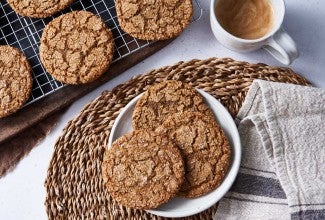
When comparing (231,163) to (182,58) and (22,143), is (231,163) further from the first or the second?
(22,143)

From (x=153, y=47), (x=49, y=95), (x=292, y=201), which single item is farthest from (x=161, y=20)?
(x=292, y=201)

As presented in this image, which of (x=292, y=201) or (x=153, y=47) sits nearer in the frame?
(x=292, y=201)

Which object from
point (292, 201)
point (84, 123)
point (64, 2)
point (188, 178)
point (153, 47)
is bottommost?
point (292, 201)

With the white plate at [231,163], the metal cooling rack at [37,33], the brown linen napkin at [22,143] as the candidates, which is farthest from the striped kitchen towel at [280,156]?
the brown linen napkin at [22,143]

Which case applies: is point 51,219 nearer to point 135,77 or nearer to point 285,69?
point 135,77

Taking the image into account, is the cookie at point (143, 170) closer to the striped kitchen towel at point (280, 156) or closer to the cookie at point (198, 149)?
the cookie at point (198, 149)

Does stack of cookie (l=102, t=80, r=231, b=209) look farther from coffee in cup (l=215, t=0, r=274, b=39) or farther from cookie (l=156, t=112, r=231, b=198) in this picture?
coffee in cup (l=215, t=0, r=274, b=39)
